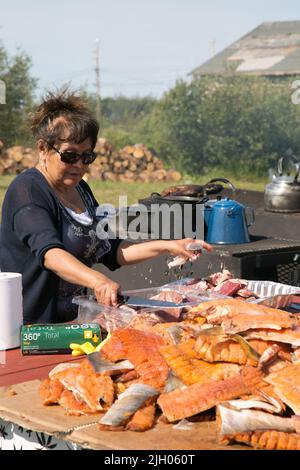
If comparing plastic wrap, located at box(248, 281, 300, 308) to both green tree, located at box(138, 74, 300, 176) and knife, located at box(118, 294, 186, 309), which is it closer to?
knife, located at box(118, 294, 186, 309)

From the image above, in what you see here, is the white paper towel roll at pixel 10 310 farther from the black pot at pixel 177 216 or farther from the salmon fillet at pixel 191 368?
the black pot at pixel 177 216

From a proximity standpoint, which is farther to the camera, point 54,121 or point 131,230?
point 131,230

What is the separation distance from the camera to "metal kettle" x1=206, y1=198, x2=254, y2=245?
18.7 feet

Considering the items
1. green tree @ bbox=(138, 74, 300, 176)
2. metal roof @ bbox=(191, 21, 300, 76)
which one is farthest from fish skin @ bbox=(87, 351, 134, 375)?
metal roof @ bbox=(191, 21, 300, 76)

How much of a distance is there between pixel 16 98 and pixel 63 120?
19929 mm

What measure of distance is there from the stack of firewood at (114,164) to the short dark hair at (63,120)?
642 inches

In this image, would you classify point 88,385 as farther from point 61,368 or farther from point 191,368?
point 191,368

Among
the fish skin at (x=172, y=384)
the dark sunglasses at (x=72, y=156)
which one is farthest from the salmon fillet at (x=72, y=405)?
the dark sunglasses at (x=72, y=156)

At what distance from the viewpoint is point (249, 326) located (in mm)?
2766

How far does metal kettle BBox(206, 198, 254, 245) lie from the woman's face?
209 cm
